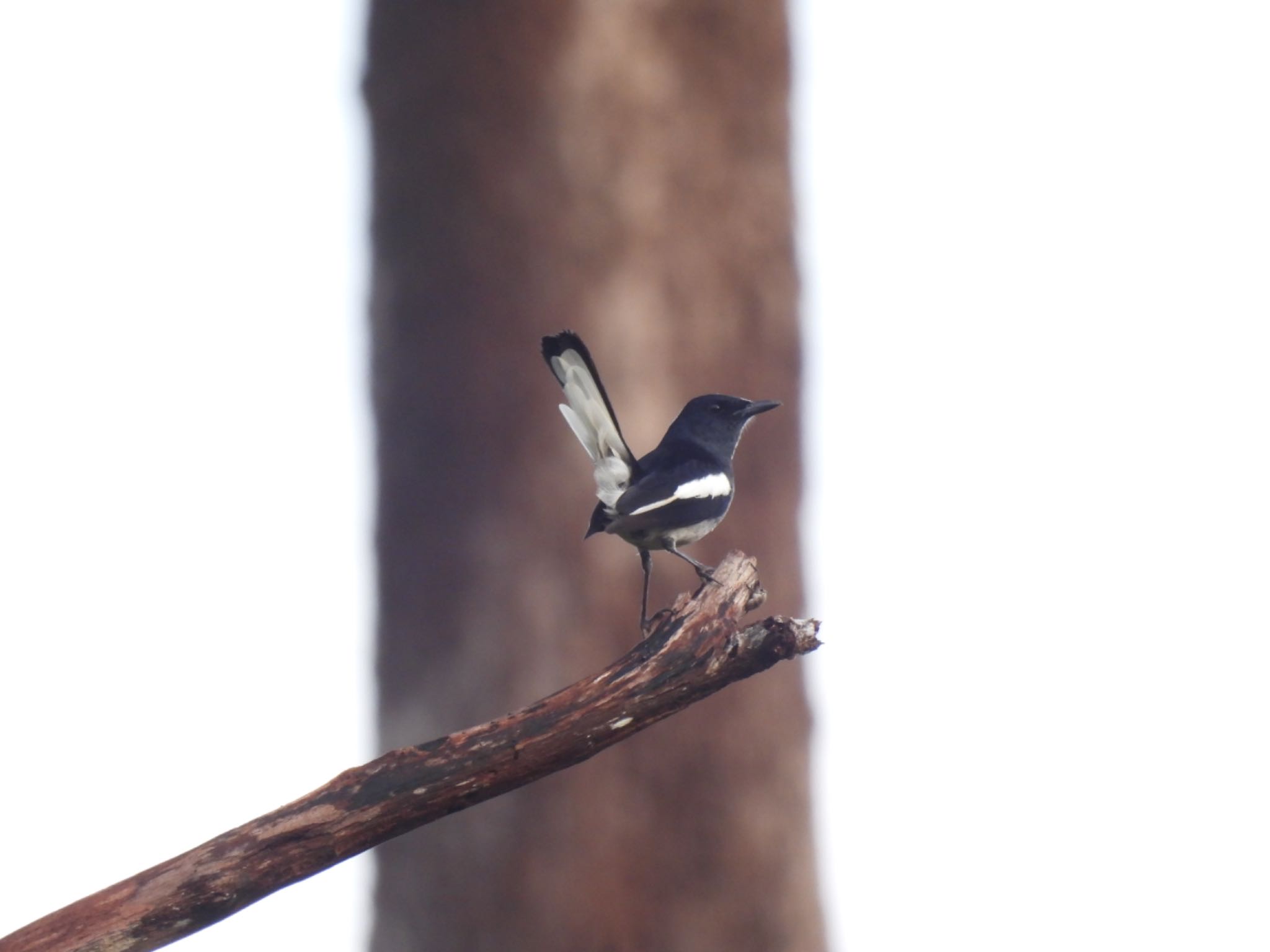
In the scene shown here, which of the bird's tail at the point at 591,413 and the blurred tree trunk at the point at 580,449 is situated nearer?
the bird's tail at the point at 591,413

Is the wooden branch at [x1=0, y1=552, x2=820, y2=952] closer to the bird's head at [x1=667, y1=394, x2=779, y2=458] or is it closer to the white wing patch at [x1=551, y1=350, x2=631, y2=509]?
the white wing patch at [x1=551, y1=350, x2=631, y2=509]

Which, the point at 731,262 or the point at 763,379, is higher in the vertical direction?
the point at 731,262

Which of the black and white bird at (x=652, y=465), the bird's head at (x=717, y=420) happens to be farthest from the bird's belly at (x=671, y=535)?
the bird's head at (x=717, y=420)

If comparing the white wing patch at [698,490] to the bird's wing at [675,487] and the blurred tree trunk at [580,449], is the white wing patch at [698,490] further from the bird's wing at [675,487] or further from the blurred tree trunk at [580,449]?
the blurred tree trunk at [580,449]

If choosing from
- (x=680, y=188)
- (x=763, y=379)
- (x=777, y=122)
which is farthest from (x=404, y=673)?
(x=777, y=122)

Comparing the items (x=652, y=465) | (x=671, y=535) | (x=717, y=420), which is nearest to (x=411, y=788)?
(x=671, y=535)

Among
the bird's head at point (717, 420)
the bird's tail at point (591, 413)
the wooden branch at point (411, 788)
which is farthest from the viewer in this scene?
the bird's head at point (717, 420)

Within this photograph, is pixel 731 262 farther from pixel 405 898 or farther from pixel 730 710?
pixel 405 898

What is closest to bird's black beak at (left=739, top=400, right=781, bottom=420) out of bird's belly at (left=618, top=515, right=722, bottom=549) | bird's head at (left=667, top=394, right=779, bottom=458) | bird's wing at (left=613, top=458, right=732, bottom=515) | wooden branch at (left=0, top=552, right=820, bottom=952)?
bird's head at (left=667, top=394, right=779, bottom=458)
